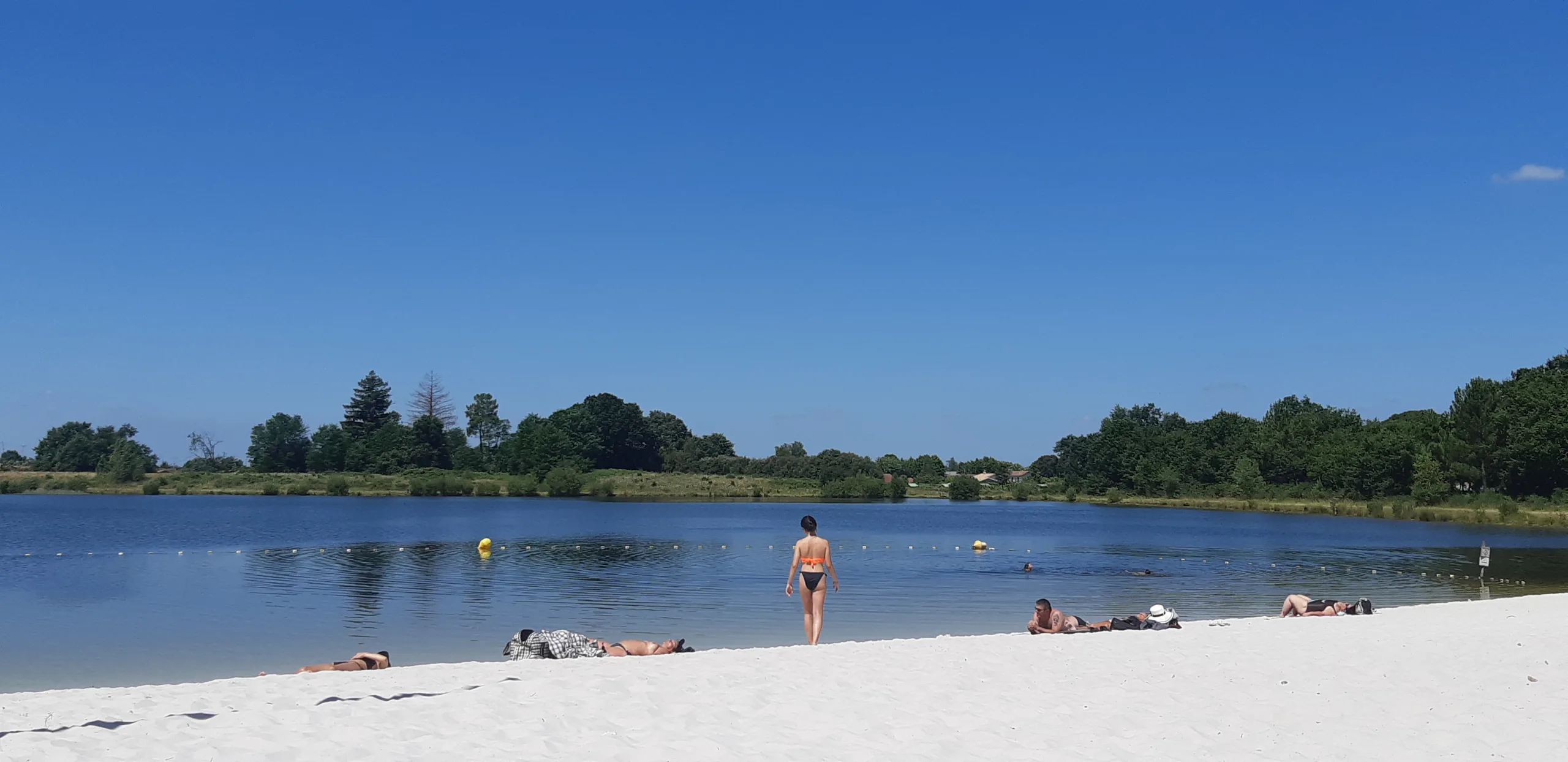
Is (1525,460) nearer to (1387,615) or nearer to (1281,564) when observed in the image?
(1281,564)

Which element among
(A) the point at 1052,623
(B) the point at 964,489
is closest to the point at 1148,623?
(A) the point at 1052,623

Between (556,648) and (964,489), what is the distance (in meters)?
112

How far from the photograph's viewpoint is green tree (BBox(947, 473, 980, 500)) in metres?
124

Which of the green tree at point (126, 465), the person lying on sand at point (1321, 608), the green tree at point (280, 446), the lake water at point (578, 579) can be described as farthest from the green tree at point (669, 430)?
the person lying on sand at point (1321, 608)

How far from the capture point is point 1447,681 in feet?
39.5

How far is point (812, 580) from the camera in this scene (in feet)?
50.6

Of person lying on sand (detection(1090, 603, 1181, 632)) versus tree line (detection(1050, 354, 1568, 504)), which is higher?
tree line (detection(1050, 354, 1568, 504))

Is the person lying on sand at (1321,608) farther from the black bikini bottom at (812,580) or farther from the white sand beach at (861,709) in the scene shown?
the black bikini bottom at (812,580)

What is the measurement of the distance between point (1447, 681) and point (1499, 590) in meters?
20.2

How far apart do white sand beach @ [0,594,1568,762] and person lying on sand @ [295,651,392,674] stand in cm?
30

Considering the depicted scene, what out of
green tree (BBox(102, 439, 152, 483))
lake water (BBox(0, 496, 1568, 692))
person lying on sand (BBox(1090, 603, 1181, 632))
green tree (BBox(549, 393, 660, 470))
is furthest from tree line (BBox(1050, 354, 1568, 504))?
green tree (BBox(102, 439, 152, 483))

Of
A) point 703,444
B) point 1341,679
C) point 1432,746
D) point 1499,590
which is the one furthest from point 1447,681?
point 703,444

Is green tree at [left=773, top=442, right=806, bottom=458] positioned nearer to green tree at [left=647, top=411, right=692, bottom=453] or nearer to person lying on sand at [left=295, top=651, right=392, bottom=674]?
green tree at [left=647, top=411, right=692, bottom=453]

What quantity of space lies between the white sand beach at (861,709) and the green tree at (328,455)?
123283mm
